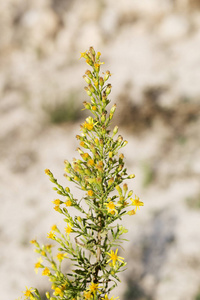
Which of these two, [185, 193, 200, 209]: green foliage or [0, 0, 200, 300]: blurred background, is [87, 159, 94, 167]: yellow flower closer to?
[0, 0, 200, 300]: blurred background

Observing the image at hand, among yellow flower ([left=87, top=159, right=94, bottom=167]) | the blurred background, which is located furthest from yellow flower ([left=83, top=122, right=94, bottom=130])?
the blurred background

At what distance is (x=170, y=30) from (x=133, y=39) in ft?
2.15

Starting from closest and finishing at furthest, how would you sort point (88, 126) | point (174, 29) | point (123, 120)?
point (88, 126) → point (123, 120) → point (174, 29)

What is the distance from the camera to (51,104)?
452 centimetres

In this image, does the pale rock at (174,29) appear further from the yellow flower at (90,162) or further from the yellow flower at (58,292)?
the yellow flower at (58,292)

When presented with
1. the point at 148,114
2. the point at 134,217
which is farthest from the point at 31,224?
the point at 148,114

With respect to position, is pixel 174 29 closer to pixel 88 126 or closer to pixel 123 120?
pixel 123 120

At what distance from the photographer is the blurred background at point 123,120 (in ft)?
10.1

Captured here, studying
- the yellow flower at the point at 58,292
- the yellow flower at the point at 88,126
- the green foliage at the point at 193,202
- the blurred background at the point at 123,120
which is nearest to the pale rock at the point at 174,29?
the blurred background at the point at 123,120

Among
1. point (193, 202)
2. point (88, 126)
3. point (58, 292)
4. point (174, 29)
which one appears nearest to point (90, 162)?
point (88, 126)

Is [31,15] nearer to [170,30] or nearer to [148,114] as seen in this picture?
[170,30]

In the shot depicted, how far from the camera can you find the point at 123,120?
4246 millimetres

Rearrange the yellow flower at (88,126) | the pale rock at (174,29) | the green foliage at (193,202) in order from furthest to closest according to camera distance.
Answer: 1. the pale rock at (174,29)
2. the green foliage at (193,202)
3. the yellow flower at (88,126)

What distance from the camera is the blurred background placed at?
3.09 metres
